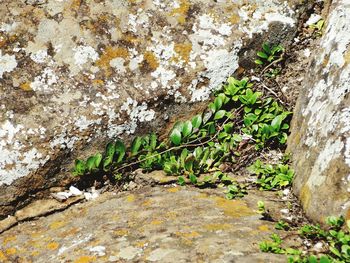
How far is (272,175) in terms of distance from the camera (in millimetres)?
2951

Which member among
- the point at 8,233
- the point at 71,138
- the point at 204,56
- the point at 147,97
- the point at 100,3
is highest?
the point at 100,3

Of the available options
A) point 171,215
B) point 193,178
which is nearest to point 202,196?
point 193,178

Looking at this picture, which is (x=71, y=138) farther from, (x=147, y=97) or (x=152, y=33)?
(x=152, y=33)

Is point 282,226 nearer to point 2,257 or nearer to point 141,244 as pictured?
point 141,244

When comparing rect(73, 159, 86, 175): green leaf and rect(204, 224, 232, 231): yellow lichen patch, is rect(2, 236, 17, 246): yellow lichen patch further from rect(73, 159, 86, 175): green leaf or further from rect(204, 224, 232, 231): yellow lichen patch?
rect(204, 224, 232, 231): yellow lichen patch

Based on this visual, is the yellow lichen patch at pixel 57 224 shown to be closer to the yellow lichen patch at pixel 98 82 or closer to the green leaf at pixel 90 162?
the green leaf at pixel 90 162

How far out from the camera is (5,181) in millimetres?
2889

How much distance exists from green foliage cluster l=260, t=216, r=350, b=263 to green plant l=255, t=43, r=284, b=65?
4.81 ft

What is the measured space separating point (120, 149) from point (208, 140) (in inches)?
24.2

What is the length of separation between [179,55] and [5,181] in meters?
1.41

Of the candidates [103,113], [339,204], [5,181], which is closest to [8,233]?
[5,181]

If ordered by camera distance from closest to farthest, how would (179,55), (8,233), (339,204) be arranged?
(339,204), (8,233), (179,55)

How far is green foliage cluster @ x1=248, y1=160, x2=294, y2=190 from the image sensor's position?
2842 millimetres

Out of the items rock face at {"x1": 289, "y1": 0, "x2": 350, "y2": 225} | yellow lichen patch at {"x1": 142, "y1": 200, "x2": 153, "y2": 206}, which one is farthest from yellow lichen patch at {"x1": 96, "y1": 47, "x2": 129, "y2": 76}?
rock face at {"x1": 289, "y1": 0, "x2": 350, "y2": 225}
